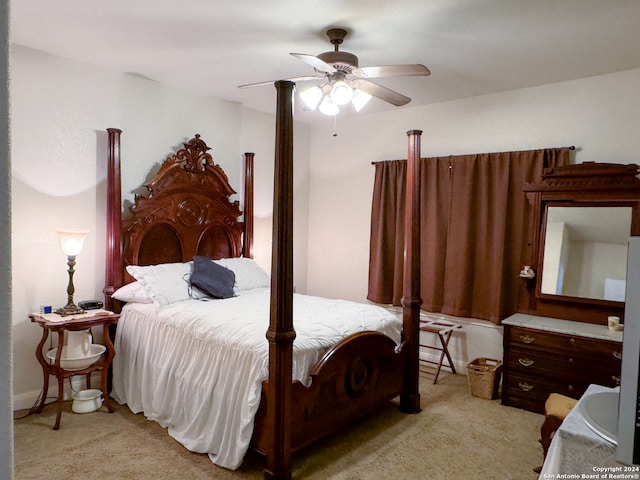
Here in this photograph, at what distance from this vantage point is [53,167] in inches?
129

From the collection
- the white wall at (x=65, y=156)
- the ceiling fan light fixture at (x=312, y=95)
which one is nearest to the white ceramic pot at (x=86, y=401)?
the white wall at (x=65, y=156)

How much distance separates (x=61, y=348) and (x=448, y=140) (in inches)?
146

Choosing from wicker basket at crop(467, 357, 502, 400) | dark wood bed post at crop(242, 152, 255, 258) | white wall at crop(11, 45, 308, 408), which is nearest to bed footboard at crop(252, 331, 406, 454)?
wicker basket at crop(467, 357, 502, 400)

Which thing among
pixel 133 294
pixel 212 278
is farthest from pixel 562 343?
pixel 133 294

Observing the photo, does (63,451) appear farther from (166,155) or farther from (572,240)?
(572,240)

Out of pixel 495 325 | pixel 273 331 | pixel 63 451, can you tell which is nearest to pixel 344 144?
pixel 495 325

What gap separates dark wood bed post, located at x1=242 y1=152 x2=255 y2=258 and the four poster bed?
259mm

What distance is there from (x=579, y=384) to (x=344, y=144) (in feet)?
10.9

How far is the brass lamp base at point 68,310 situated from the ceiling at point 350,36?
72.8 inches

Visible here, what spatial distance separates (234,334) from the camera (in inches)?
103

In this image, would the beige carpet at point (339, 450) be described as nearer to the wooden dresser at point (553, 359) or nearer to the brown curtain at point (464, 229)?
the wooden dresser at point (553, 359)

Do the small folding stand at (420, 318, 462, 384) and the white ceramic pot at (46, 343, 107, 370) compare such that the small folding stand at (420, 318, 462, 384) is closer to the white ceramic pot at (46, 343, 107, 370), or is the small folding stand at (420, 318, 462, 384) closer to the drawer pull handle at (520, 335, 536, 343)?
the drawer pull handle at (520, 335, 536, 343)

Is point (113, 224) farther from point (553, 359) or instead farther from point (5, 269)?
point (553, 359)

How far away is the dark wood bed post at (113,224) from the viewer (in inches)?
137
